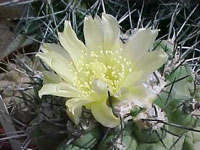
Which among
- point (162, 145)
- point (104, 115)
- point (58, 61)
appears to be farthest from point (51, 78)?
point (162, 145)

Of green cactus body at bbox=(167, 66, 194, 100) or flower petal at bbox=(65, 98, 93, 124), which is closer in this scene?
flower petal at bbox=(65, 98, 93, 124)

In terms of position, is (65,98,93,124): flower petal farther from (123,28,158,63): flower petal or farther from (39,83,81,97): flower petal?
(123,28,158,63): flower petal

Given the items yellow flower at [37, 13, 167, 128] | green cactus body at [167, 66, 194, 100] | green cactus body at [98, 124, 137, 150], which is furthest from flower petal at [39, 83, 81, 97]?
green cactus body at [167, 66, 194, 100]

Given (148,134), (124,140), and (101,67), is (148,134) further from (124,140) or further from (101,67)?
(101,67)

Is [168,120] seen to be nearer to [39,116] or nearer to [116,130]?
[116,130]

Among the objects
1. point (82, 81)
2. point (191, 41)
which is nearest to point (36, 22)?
point (191, 41)

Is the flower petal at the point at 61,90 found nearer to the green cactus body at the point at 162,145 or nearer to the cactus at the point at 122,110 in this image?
the cactus at the point at 122,110
